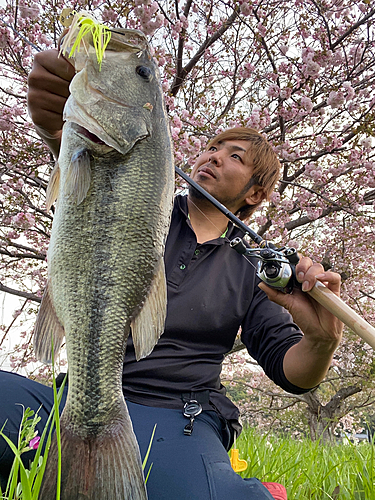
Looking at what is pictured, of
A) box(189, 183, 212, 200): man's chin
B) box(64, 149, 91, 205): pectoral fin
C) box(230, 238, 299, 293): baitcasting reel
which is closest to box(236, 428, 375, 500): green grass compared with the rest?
box(230, 238, 299, 293): baitcasting reel

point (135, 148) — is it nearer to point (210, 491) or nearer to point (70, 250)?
point (70, 250)

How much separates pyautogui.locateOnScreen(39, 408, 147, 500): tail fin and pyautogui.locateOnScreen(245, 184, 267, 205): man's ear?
210cm

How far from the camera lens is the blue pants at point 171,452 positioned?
1.60 m

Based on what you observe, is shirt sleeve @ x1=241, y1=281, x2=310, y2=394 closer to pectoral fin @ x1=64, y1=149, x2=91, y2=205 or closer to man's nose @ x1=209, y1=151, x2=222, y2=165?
man's nose @ x1=209, y1=151, x2=222, y2=165

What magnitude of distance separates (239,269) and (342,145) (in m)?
4.86

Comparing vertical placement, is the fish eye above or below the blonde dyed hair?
below

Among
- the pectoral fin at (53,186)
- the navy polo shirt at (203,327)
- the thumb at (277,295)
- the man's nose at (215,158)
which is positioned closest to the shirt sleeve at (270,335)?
the navy polo shirt at (203,327)

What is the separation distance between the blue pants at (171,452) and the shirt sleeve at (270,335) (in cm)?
55

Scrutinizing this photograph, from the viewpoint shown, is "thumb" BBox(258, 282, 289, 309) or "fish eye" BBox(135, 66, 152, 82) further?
"thumb" BBox(258, 282, 289, 309)

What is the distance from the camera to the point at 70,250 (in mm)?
1360

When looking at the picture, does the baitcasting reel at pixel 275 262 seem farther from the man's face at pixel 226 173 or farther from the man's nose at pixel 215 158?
the man's nose at pixel 215 158

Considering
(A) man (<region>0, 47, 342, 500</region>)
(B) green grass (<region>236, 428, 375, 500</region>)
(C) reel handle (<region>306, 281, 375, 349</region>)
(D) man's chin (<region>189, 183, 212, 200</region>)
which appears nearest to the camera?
(C) reel handle (<region>306, 281, 375, 349</region>)

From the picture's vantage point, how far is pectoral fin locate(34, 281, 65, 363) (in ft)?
4.55

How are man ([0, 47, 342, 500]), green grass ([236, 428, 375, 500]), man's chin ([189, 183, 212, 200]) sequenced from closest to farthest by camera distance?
man ([0, 47, 342, 500]), green grass ([236, 428, 375, 500]), man's chin ([189, 183, 212, 200])
